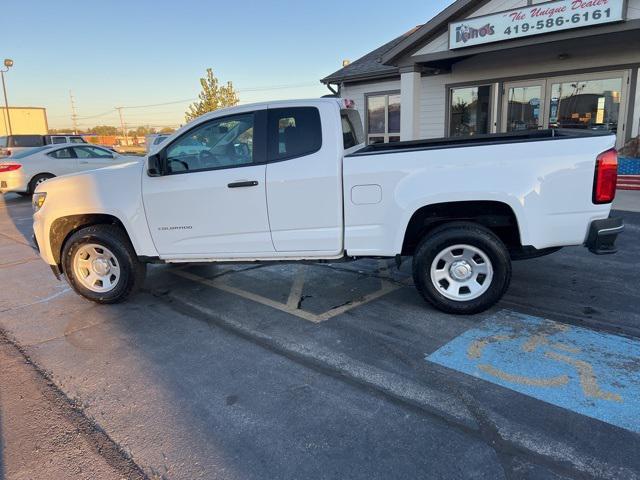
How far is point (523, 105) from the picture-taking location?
42.0 feet

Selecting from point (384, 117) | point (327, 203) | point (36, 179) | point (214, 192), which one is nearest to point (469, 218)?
point (327, 203)

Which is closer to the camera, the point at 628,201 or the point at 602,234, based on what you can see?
the point at 602,234

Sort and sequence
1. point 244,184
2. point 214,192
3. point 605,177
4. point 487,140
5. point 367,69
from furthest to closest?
point 367,69, point 487,140, point 214,192, point 244,184, point 605,177

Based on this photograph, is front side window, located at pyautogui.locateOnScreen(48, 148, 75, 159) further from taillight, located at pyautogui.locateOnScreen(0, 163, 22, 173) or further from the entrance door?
the entrance door

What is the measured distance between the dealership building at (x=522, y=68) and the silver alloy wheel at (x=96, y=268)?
30.8ft

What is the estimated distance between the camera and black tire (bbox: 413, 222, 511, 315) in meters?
4.15

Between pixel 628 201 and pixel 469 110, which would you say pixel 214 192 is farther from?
pixel 469 110

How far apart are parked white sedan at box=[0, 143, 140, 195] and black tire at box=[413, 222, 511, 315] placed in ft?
35.4

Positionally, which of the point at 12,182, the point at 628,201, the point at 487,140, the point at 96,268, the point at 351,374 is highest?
the point at 487,140

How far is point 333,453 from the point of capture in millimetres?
2615

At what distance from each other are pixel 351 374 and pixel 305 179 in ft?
6.07

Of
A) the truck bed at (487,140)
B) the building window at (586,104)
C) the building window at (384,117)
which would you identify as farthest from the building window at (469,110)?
the truck bed at (487,140)

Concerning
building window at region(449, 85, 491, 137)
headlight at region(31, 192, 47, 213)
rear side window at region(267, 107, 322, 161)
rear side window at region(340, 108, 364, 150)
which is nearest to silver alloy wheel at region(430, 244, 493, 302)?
rear side window at region(340, 108, 364, 150)

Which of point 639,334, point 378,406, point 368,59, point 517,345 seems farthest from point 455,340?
point 368,59
